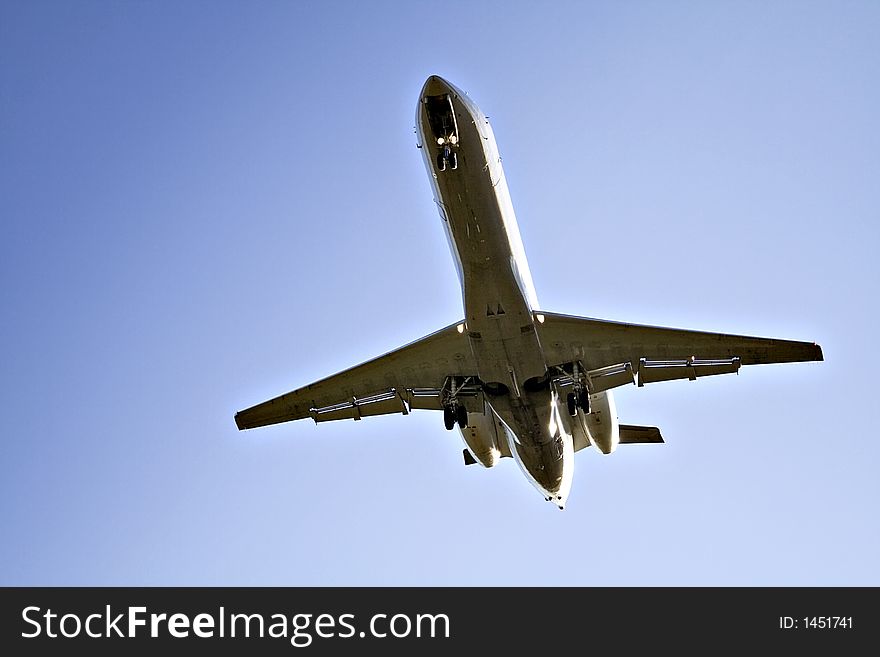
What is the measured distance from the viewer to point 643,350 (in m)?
29.0

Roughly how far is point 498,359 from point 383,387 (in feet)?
17.4

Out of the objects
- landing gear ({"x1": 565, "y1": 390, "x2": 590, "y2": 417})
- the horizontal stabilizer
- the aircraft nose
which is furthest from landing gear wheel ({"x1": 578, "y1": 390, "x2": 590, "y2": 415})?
the aircraft nose

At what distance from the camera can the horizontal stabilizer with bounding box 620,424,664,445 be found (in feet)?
110

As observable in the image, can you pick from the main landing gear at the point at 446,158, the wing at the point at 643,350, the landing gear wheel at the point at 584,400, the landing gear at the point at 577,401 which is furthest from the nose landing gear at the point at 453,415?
the main landing gear at the point at 446,158

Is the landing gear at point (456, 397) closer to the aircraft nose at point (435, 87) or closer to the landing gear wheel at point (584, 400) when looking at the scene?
the landing gear wheel at point (584, 400)

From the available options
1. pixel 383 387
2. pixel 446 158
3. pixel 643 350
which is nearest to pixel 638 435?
pixel 643 350

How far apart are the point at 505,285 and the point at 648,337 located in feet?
20.2

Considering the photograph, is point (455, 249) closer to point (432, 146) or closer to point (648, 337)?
point (432, 146)

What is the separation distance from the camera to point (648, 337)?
94.3ft

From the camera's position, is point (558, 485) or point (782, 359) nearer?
point (782, 359)

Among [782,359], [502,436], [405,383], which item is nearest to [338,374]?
[405,383]

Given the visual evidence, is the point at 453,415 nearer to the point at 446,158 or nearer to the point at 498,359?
the point at 498,359

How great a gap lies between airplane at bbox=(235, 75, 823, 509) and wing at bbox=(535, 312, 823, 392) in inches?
1.4

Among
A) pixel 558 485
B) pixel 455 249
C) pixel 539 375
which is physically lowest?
pixel 558 485
